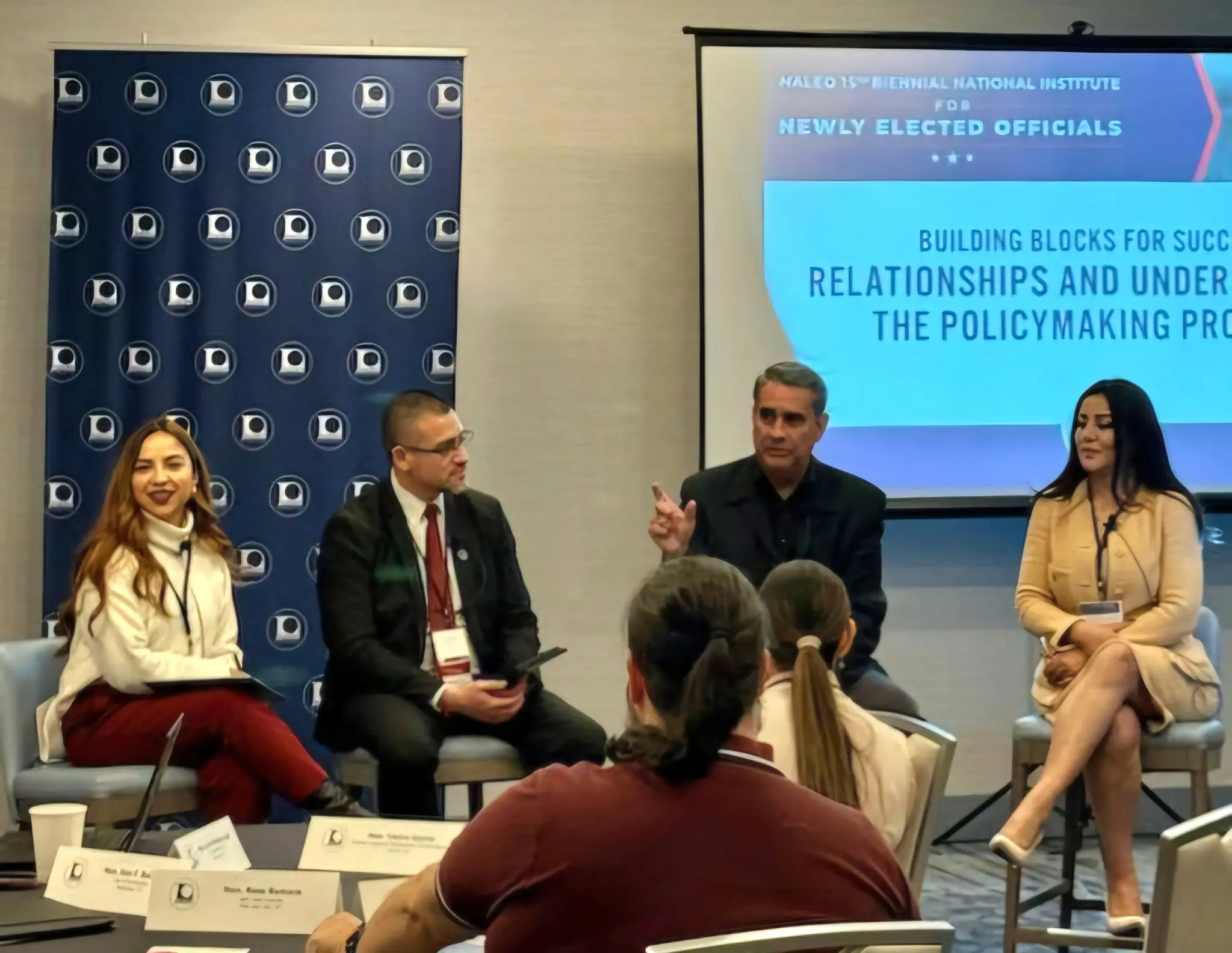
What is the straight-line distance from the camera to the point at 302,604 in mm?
3770

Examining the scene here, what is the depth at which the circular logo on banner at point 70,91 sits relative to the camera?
12.1 ft

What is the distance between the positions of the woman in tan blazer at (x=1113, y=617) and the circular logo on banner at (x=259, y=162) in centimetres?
229

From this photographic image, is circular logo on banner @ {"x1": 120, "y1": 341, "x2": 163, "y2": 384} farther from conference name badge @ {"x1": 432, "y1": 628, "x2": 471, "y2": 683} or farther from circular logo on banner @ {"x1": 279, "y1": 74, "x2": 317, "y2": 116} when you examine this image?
conference name badge @ {"x1": 432, "y1": 628, "x2": 471, "y2": 683}

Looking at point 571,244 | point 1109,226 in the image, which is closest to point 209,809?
point 571,244

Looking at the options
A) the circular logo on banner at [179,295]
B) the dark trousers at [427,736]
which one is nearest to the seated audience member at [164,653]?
the dark trousers at [427,736]

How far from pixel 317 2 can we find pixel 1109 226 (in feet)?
8.15

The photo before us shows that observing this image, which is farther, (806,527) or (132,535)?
(806,527)

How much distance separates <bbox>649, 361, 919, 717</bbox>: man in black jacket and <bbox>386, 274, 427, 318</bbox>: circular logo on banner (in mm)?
979

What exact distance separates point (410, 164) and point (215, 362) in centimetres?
78

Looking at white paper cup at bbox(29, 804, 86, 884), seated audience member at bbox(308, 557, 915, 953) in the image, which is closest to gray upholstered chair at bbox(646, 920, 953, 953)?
seated audience member at bbox(308, 557, 915, 953)

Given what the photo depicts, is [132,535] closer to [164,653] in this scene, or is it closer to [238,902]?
[164,653]

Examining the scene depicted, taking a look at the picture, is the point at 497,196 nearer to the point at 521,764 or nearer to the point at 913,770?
the point at 521,764

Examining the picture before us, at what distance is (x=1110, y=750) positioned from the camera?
9.76ft

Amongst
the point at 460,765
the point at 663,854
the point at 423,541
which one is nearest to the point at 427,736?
the point at 460,765
